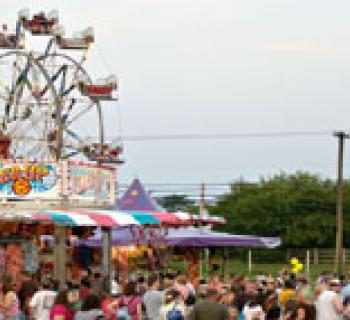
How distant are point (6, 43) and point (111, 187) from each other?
912 centimetres

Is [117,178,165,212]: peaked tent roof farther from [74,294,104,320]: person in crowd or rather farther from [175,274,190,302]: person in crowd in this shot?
[74,294,104,320]: person in crowd

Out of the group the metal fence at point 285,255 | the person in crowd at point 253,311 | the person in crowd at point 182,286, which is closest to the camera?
Result: the person in crowd at point 253,311

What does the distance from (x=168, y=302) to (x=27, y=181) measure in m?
10.8

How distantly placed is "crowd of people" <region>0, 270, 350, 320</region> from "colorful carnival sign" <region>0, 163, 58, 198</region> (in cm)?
641

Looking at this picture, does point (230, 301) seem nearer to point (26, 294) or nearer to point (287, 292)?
point (287, 292)

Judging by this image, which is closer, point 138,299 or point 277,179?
point 138,299

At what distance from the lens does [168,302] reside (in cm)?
1716

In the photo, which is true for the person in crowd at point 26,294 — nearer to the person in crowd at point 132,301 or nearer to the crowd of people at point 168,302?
the crowd of people at point 168,302

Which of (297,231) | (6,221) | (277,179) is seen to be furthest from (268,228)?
(6,221)

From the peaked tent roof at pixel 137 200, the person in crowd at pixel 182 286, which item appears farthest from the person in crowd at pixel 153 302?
the peaked tent roof at pixel 137 200

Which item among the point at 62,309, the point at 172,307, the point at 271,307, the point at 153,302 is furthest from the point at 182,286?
the point at 62,309

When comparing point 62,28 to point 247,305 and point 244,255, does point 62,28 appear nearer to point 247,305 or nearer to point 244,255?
point 247,305

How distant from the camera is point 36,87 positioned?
120 ft

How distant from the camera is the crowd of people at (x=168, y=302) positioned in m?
15.7
